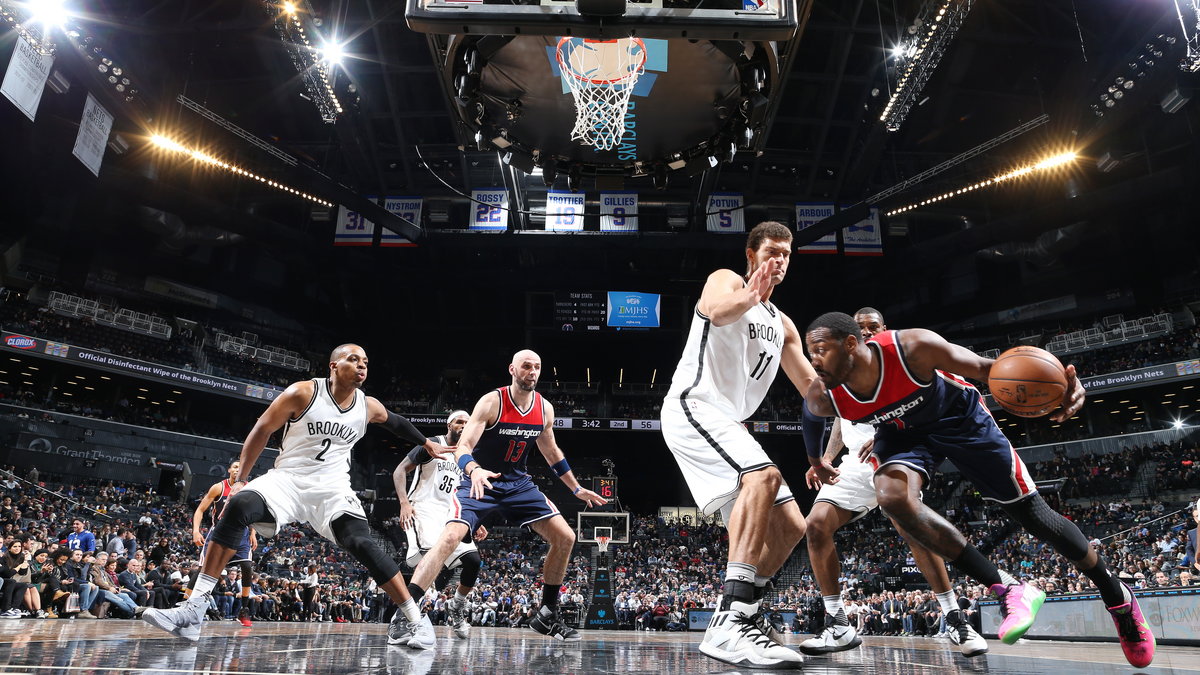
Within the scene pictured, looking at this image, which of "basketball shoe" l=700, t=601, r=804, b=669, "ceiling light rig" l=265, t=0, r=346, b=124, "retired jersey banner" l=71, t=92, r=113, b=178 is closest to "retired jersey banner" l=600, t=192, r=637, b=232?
"ceiling light rig" l=265, t=0, r=346, b=124

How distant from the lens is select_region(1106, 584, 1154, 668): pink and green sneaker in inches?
125

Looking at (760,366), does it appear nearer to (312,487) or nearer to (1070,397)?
(1070,397)

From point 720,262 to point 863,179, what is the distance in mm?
6537

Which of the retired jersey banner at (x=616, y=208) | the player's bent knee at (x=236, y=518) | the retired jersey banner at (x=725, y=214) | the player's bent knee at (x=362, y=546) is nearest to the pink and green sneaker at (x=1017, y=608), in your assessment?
the player's bent knee at (x=362, y=546)

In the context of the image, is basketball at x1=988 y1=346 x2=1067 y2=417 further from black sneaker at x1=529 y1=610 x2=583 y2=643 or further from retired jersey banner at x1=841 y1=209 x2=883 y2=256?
retired jersey banner at x1=841 y1=209 x2=883 y2=256

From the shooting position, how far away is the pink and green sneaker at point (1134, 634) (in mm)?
3180

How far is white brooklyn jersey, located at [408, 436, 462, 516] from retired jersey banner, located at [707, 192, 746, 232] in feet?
55.3

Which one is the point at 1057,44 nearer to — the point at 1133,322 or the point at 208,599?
the point at 1133,322

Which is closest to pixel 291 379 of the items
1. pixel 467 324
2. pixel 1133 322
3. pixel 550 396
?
pixel 467 324

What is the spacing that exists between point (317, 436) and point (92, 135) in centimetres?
1686

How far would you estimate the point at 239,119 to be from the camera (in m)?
21.6

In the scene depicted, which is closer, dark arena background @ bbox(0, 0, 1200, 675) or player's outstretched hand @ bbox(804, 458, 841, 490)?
player's outstretched hand @ bbox(804, 458, 841, 490)

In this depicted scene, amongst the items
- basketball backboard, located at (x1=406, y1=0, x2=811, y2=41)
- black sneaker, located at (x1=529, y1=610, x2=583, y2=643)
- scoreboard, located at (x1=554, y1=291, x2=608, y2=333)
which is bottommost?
black sneaker, located at (x1=529, y1=610, x2=583, y2=643)

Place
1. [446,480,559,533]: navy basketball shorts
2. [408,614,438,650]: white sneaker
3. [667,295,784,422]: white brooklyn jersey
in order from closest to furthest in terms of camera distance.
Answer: [667,295,784,422]: white brooklyn jersey
[408,614,438,650]: white sneaker
[446,480,559,533]: navy basketball shorts
